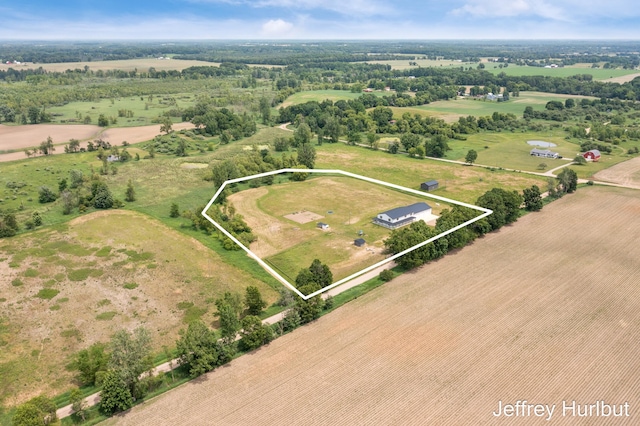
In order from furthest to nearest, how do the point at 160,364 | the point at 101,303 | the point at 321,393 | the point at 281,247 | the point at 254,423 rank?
the point at 281,247 < the point at 101,303 < the point at 160,364 < the point at 321,393 < the point at 254,423

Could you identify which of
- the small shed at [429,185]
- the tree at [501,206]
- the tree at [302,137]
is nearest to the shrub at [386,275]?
the tree at [501,206]

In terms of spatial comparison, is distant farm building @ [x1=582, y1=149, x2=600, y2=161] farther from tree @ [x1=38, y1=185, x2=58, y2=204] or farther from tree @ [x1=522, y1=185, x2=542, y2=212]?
tree @ [x1=38, y1=185, x2=58, y2=204]

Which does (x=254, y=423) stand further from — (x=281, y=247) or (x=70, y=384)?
(x=281, y=247)

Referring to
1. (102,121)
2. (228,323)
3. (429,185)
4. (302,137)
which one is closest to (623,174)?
(429,185)

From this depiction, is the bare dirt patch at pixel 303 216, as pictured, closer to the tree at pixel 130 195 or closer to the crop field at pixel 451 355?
the crop field at pixel 451 355

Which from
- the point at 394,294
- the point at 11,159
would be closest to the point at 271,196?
the point at 394,294

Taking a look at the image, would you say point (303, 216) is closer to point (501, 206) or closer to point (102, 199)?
point (501, 206)
